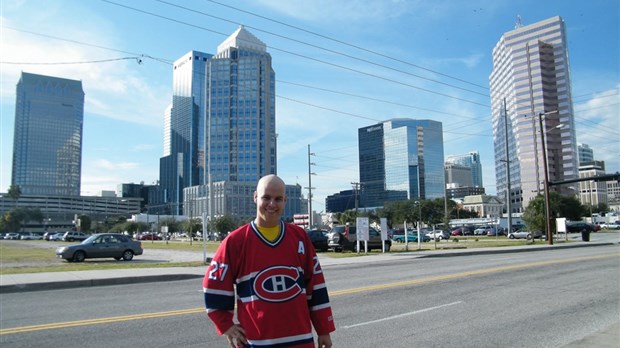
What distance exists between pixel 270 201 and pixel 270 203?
0.06ft

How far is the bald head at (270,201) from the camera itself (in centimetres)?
326

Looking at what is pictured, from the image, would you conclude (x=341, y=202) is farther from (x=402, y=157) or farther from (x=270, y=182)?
(x=270, y=182)

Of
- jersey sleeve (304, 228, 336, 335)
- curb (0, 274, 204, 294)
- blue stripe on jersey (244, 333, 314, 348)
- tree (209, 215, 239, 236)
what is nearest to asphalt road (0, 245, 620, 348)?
curb (0, 274, 204, 294)

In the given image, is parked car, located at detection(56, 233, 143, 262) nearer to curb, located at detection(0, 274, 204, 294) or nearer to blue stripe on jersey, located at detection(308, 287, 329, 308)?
curb, located at detection(0, 274, 204, 294)

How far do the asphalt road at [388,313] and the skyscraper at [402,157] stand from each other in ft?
217

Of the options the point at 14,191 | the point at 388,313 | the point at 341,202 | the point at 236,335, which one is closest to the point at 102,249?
the point at 388,313

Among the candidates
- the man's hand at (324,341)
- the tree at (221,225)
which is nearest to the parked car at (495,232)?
the tree at (221,225)

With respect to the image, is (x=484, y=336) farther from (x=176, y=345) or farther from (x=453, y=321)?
(x=176, y=345)

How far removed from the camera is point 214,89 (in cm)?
15550

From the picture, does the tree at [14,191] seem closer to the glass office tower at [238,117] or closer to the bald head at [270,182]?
the glass office tower at [238,117]

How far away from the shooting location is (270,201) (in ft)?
10.8

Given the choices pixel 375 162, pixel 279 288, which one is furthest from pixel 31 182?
pixel 279 288

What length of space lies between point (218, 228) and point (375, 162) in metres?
34.7

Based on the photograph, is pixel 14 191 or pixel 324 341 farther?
pixel 14 191
